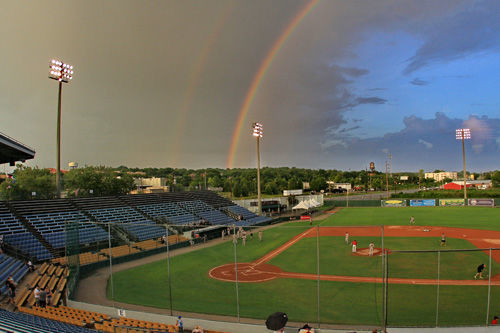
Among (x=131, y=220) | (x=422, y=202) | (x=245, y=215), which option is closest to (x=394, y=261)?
(x=131, y=220)

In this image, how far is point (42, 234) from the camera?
30.0 m

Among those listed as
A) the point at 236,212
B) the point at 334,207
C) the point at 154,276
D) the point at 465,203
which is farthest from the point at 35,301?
the point at 465,203

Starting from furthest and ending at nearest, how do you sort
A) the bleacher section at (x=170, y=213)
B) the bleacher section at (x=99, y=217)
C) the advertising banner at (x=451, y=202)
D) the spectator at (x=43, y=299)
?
the advertising banner at (x=451, y=202) → the bleacher section at (x=170, y=213) → the bleacher section at (x=99, y=217) → the spectator at (x=43, y=299)

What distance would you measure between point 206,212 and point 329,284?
30793 mm

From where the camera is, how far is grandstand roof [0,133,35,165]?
1860cm

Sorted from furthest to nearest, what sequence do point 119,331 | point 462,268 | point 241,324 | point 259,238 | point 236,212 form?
point 236,212 < point 259,238 < point 462,268 < point 241,324 < point 119,331

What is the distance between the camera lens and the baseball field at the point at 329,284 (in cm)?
1475

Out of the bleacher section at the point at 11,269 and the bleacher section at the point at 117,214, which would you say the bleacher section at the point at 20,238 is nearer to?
the bleacher section at the point at 11,269

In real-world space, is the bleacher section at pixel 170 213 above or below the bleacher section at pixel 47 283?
above

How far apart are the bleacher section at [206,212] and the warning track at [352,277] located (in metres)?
12.2

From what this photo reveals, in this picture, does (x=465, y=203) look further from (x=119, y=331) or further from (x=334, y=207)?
(x=119, y=331)

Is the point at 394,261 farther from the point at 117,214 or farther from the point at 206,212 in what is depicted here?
the point at 117,214

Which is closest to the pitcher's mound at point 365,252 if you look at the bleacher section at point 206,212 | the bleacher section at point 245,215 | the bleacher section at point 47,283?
the bleacher section at point 206,212

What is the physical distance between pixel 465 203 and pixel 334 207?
2860 cm
